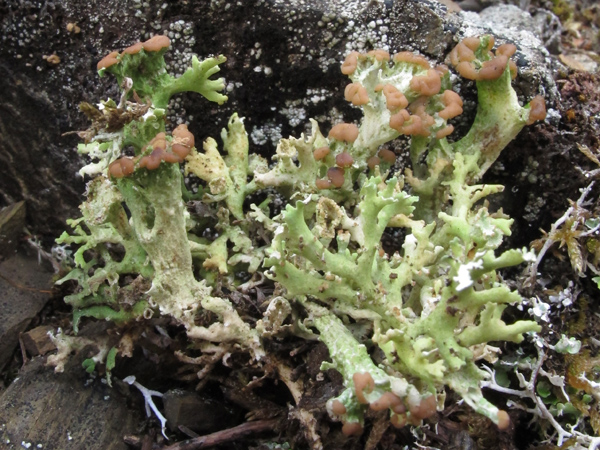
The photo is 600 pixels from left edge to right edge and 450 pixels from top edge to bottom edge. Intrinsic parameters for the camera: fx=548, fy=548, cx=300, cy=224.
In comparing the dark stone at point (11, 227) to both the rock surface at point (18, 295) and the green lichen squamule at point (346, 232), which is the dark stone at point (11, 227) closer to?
the rock surface at point (18, 295)

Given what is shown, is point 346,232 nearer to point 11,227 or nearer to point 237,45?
point 237,45

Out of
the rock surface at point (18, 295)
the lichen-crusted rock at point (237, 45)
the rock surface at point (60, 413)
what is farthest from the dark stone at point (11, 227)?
the rock surface at point (60, 413)

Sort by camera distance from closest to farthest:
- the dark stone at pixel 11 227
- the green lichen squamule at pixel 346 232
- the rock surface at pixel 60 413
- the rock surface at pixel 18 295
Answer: the green lichen squamule at pixel 346 232, the rock surface at pixel 60 413, the rock surface at pixel 18 295, the dark stone at pixel 11 227

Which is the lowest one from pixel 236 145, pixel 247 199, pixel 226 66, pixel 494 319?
pixel 247 199

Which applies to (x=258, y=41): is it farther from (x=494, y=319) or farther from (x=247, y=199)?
(x=494, y=319)

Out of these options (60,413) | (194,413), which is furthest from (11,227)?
(194,413)

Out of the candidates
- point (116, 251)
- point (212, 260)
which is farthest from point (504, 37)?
point (116, 251)

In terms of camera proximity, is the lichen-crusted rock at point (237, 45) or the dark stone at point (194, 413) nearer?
the dark stone at point (194, 413)
